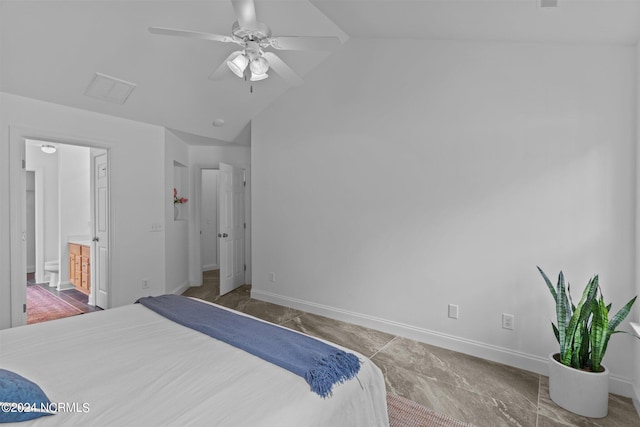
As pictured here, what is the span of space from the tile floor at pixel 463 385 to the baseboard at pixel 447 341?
57 mm

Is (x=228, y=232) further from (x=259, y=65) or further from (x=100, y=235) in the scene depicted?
(x=259, y=65)

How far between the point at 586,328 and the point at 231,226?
4.13 m

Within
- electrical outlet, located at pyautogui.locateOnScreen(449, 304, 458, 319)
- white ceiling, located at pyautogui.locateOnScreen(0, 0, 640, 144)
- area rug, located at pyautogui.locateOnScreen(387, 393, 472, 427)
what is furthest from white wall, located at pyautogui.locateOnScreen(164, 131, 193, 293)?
electrical outlet, located at pyautogui.locateOnScreen(449, 304, 458, 319)

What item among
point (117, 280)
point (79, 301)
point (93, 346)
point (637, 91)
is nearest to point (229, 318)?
point (93, 346)

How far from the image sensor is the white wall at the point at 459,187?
2.40 metres

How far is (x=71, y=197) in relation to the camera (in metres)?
5.27

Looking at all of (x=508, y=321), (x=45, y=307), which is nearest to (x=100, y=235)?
(x=45, y=307)

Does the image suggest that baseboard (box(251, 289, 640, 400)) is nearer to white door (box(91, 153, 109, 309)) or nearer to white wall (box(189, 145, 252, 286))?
white wall (box(189, 145, 252, 286))

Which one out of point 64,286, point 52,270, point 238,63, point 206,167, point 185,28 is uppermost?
point 185,28

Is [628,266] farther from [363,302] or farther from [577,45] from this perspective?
[363,302]

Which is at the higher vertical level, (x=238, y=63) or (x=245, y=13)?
(x=245, y=13)

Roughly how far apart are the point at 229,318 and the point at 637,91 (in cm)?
317

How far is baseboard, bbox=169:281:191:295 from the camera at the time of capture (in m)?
4.61

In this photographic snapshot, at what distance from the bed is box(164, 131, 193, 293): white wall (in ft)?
8.35
